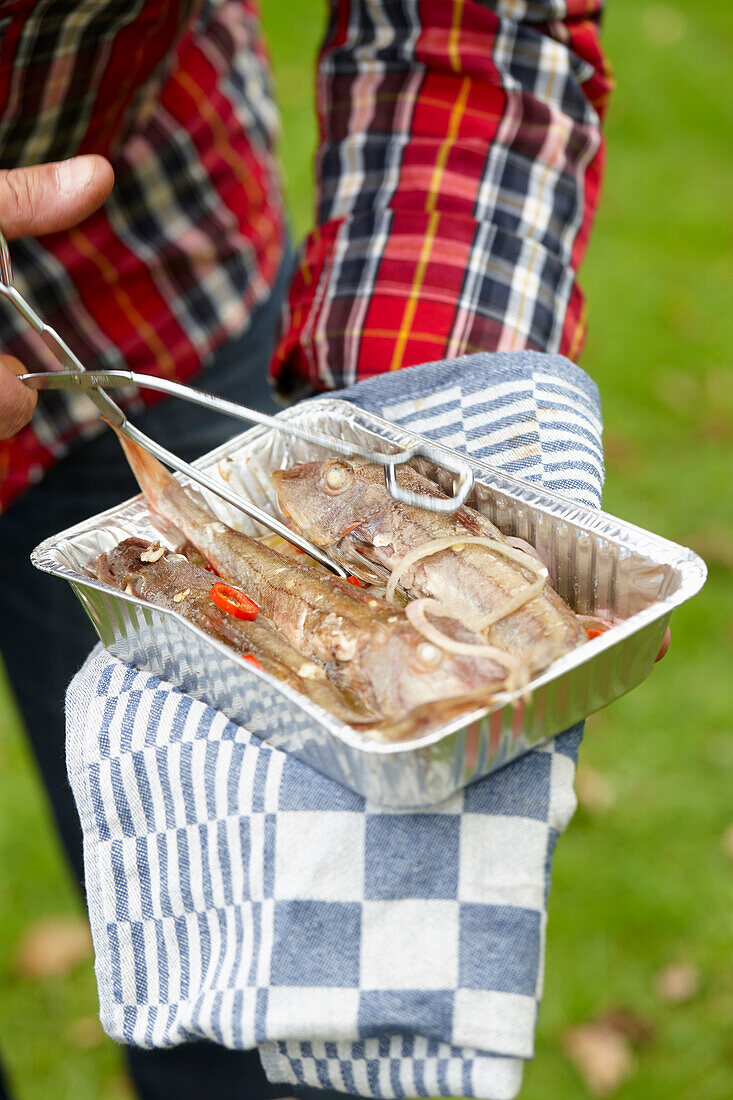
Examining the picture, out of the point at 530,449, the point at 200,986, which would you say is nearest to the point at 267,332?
the point at 530,449

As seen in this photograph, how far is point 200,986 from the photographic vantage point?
1.37m

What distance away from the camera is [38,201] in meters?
1.62

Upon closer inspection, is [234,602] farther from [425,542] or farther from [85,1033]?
[85,1033]

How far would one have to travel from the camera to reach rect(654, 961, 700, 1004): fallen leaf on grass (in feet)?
9.13

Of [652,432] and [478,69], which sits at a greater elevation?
[478,69]

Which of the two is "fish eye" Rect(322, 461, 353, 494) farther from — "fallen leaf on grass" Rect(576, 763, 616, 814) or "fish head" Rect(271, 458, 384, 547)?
"fallen leaf on grass" Rect(576, 763, 616, 814)

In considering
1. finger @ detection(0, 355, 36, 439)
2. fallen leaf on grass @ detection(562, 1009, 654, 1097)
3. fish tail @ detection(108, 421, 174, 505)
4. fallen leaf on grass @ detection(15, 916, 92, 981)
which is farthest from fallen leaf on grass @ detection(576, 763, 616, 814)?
finger @ detection(0, 355, 36, 439)

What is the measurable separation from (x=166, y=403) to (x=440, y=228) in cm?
80

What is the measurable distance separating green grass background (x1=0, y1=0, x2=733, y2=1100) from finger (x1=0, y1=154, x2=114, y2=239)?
2260 mm

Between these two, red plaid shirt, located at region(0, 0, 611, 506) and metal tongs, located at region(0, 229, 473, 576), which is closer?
metal tongs, located at region(0, 229, 473, 576)

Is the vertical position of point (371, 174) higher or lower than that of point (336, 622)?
higher

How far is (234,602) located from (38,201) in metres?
0.70

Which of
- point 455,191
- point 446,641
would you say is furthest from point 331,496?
point 455,191

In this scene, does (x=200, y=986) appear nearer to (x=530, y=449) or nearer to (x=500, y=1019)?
(x=500, y=1019)
